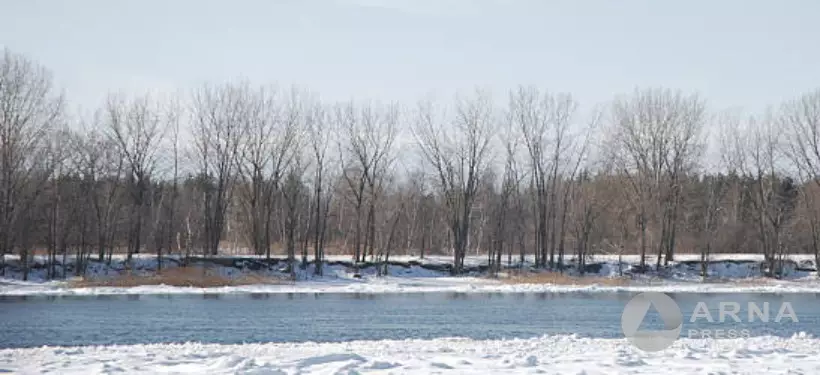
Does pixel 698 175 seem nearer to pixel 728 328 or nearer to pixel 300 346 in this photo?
pixel 728 328

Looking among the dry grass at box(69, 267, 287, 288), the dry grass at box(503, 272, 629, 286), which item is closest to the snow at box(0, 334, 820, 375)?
the dry grass at box(69, 267, 287, 288)

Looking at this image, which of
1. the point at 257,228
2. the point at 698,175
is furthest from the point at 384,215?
the point at 698,175

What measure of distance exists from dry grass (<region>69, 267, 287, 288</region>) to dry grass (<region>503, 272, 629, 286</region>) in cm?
1268

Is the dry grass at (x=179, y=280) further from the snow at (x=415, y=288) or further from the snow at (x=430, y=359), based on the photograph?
the snow at (x=430, y=359)

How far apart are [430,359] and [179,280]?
95.3 feet

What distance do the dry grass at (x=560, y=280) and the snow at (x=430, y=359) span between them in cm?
2808

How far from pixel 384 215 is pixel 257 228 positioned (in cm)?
1672

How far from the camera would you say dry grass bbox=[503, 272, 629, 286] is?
44.7m
